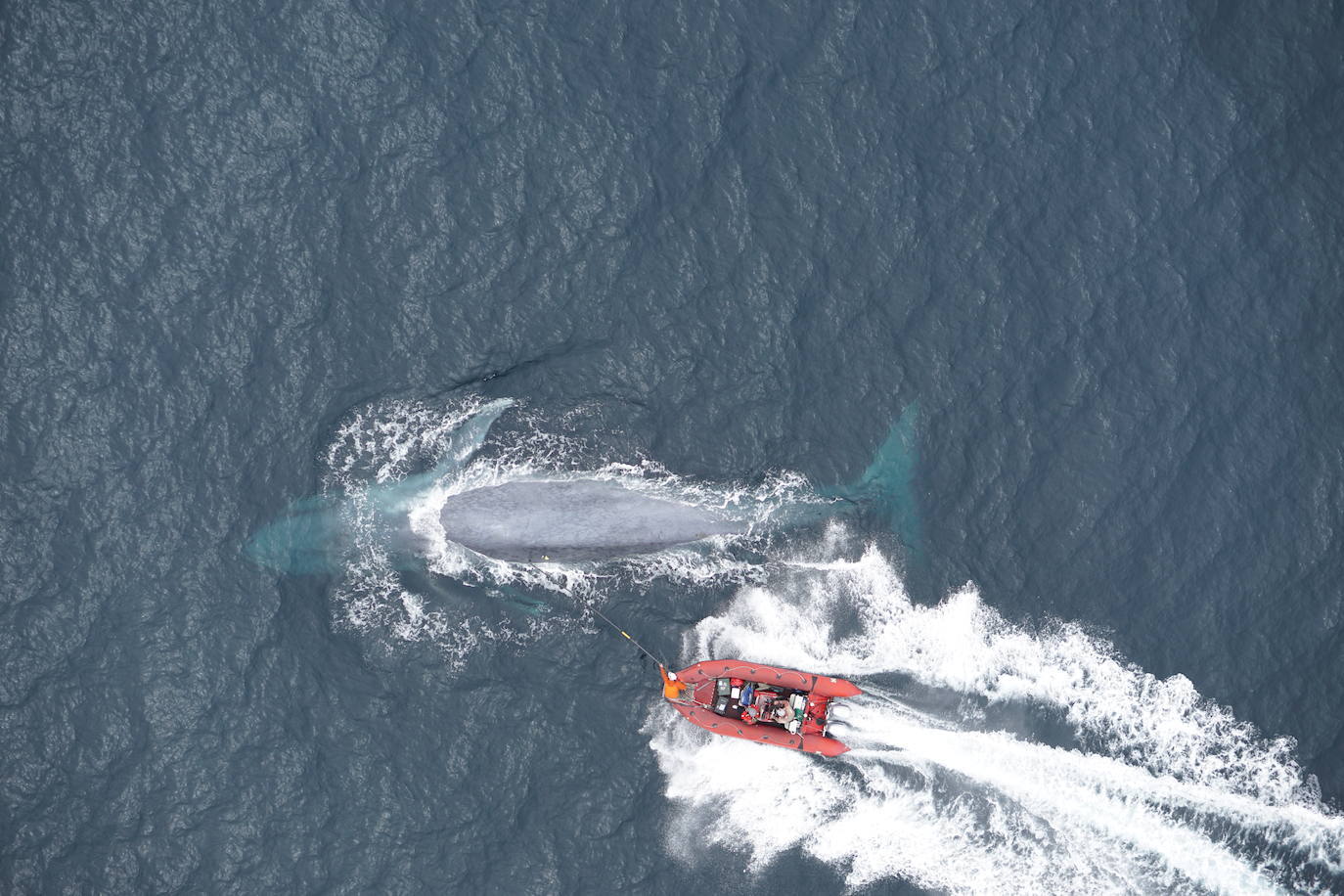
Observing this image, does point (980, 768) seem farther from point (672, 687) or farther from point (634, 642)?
point (634, 642)

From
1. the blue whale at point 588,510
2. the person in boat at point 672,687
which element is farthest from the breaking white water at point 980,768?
the blue whale at point 588,510

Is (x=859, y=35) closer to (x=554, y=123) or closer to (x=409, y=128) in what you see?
(x=554, y=123)

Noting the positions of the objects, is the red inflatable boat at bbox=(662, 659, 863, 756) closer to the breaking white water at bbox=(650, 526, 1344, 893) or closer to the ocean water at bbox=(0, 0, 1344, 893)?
the breaking white water at bbox=(650, 526, 1344, 893)

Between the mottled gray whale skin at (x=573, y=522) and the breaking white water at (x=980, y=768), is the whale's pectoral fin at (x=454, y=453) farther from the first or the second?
the breaking white water at (x=980, y=768)

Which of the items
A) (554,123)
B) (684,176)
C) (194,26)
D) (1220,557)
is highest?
(194,26)

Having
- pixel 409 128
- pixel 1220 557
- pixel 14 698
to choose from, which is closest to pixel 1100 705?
pixel 1220 557
